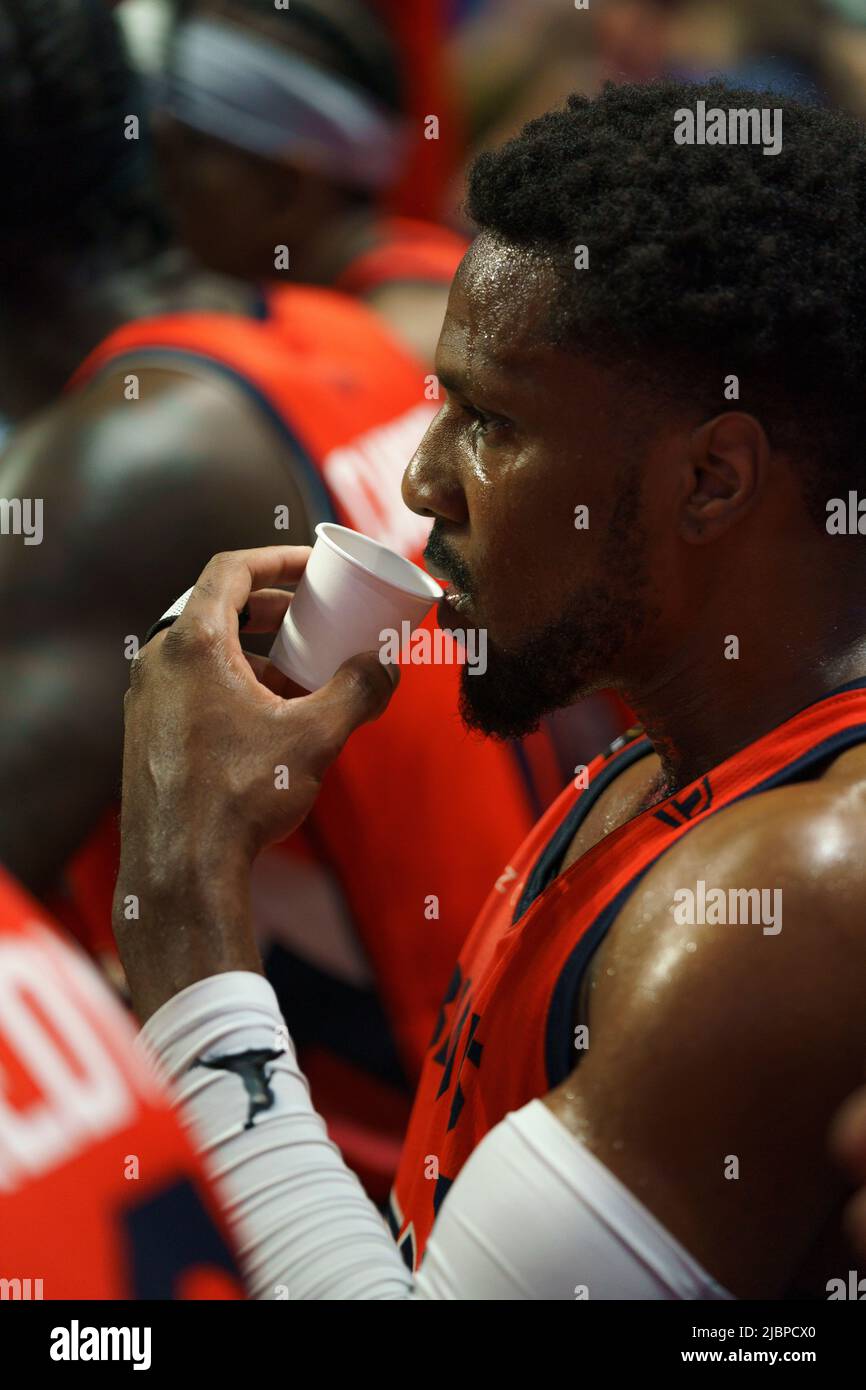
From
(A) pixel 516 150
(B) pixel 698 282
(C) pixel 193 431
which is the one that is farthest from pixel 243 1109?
(C) pixel 193 431

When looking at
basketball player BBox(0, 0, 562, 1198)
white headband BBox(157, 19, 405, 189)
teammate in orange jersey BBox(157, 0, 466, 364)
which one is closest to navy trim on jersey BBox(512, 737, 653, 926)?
basketball player BBox(0, 0, 562, 1198)

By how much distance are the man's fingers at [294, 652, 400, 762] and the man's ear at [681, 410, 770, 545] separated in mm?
318

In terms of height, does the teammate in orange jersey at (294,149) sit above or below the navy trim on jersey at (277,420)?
above

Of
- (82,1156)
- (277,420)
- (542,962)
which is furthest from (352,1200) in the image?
(277,420)

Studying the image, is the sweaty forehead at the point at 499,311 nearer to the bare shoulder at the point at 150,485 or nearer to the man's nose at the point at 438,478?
the man's nose at the point at 438,478

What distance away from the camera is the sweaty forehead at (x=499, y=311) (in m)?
1.49

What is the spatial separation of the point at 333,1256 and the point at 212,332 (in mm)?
1589

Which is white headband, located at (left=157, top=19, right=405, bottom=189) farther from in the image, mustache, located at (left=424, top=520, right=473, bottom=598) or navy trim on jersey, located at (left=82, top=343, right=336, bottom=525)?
mustache, located at (left=424, top=520, right=473, bottom=598)

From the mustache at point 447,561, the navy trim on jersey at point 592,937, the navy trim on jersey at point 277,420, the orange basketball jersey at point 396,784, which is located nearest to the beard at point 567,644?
the mustache at point 447,561

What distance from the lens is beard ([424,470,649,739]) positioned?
1.52 m

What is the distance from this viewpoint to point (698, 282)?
4.71ft

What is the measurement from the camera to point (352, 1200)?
1.38 m

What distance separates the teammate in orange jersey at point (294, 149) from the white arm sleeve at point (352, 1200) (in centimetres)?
245

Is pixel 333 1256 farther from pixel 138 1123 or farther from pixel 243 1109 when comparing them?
pixel 138 1123
